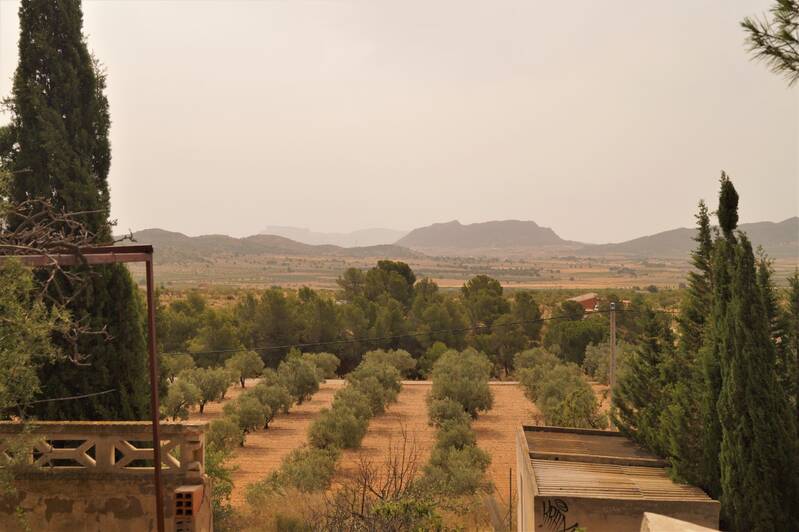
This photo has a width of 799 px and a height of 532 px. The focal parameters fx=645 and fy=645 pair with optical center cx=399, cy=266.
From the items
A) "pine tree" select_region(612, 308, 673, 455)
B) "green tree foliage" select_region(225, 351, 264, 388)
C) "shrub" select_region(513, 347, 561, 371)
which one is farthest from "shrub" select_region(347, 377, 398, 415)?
"pine tree" select_region(612, 308, 673, 455)

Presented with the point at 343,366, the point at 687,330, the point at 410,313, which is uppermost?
the point at 687,330

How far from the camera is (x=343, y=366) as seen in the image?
40.5m

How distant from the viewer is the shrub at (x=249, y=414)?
76.4 feet

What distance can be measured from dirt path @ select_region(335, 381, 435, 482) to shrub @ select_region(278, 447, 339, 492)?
74 centimetres

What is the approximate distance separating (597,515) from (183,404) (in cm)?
1842

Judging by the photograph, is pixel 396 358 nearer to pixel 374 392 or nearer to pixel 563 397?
pixel 374 392

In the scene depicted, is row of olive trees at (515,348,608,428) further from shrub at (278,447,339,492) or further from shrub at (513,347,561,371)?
shrub at (278,447,339,492)

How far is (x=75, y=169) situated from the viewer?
12.6m

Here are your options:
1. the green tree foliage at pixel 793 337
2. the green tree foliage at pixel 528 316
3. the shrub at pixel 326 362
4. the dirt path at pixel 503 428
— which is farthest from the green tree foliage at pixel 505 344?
the green tree foliage at pixel 793 337

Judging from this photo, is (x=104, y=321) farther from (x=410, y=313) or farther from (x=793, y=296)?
(x=410, y=313)

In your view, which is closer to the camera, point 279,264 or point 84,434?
point 84,434

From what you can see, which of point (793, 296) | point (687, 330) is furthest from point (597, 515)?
point (793, 296)

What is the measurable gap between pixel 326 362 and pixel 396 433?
44.3 feet

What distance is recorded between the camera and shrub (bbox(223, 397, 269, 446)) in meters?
23.3
